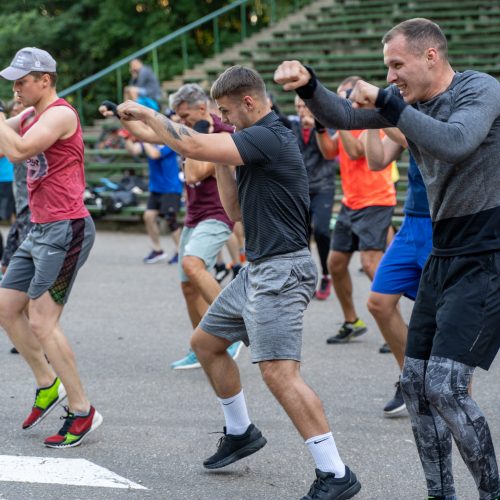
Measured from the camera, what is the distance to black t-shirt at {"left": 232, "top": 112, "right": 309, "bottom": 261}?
14.0 ft

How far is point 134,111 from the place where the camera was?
13.0 ft

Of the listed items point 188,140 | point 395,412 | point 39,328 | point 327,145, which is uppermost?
point 188,140

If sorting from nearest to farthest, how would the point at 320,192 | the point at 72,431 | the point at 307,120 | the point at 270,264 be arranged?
the point at 270,264 < the point at 72,431 < the point at 307,120 < the point at 320,192

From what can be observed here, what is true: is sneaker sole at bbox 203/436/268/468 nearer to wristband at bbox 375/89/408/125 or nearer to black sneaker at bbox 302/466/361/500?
black sneaker at bbox 302/466/361/500

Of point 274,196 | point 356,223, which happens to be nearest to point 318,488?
point 274,196

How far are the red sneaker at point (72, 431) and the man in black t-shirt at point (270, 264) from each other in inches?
38.5

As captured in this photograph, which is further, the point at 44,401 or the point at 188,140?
the point at 44,401

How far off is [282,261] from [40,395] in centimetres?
183

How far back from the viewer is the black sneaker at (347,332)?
7844 millimetres

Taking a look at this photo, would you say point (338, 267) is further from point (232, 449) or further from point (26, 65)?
point (26, 65)

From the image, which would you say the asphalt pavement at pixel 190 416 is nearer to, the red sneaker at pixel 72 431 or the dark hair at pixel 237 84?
the red sneaker at pixel 72 431

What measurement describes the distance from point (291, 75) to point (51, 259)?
2274 mm

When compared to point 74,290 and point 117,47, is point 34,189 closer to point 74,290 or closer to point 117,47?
point 74,290

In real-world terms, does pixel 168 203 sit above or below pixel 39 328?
below
